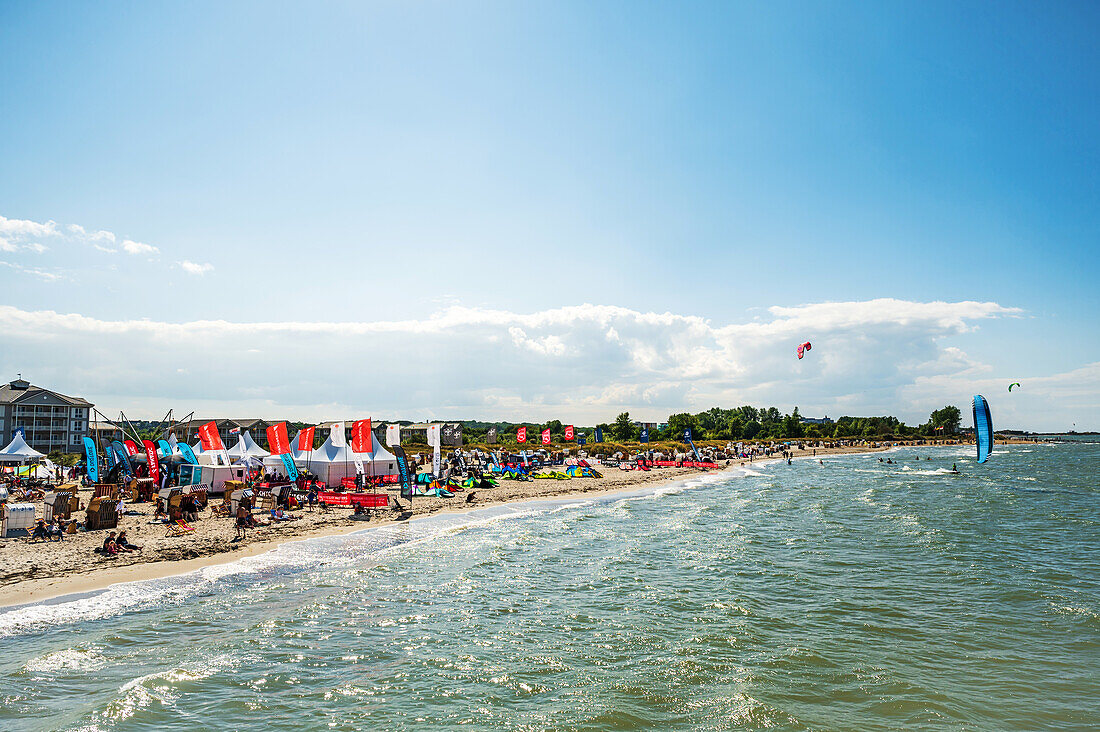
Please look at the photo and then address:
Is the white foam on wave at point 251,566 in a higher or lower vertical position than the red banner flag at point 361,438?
lower

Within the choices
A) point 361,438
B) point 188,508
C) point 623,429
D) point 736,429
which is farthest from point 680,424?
point 188,508

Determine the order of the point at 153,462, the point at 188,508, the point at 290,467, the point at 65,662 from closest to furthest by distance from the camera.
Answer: the point at 65,662 → the point at 188,508 → the point at 153,462 → the point at 290,467

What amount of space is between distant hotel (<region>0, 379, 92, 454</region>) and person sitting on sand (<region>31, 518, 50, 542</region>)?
65.4 metres

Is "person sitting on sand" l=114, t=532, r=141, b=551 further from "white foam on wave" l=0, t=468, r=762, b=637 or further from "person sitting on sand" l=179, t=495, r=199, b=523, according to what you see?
"person sitting on sand" l=179, t=495, r=199, b=523

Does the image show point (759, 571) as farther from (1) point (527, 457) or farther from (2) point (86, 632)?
(1) point (527, 457)

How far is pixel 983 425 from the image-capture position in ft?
73.4

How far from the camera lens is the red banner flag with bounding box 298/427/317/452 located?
3541 cm

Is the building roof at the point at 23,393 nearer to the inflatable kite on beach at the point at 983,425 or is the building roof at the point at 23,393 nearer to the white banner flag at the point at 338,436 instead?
the white banner flag at the point at 338,436

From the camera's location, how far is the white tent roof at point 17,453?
39.2 metres

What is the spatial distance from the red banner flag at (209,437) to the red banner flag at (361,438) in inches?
285

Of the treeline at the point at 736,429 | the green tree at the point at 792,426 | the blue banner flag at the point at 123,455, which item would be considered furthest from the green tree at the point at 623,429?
the blue banner flag at the point at 123,455

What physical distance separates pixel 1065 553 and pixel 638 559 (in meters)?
18.0

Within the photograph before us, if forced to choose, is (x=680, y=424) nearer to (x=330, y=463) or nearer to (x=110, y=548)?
(x=330, y=463)

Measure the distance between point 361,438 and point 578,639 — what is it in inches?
1005
